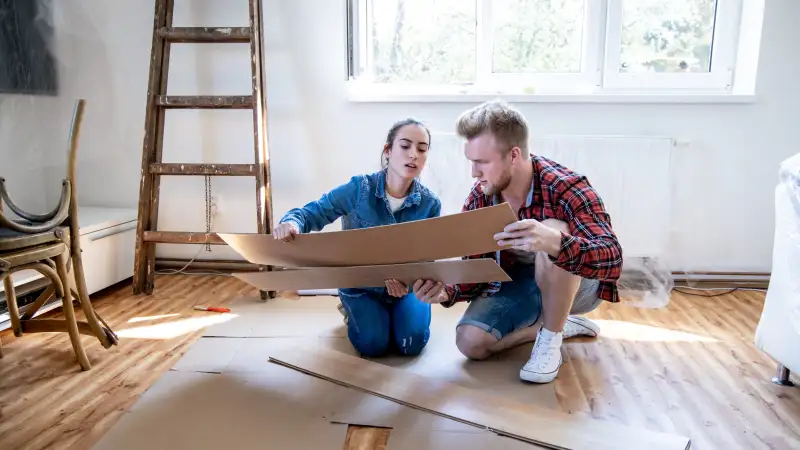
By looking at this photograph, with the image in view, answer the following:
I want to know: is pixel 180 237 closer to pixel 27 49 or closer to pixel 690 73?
pixel 27 49

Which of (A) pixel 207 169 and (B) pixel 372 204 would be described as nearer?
(B) pixel 372 204

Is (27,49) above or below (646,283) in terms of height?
above

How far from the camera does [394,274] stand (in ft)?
4.83

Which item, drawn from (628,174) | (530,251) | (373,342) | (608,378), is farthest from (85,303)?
(628,174)

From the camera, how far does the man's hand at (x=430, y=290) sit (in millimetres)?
1490

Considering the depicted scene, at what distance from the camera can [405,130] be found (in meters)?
A: 1.67

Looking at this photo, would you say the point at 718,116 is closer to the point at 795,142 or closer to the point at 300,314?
the point at 795,142

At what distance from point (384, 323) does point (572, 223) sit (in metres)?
0.62

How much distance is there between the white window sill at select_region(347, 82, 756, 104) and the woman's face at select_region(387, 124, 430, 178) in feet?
3.15

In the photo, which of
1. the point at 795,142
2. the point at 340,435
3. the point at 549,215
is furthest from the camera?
the point at 795,142

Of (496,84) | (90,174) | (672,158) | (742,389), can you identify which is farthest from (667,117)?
(90,174)

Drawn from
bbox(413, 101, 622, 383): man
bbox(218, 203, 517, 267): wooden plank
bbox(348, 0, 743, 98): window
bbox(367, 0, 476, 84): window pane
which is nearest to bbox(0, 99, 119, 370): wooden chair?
bbox(218, 203, 517, 267): wooden plank

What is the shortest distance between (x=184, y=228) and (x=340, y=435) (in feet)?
5.79

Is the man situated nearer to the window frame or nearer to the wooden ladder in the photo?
the wooden ladder
